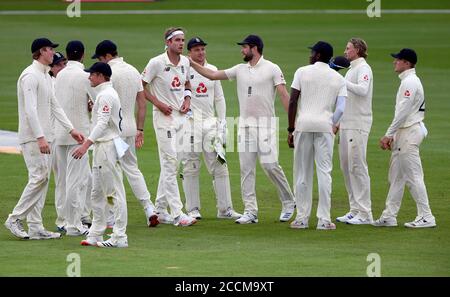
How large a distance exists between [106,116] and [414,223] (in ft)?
14.8

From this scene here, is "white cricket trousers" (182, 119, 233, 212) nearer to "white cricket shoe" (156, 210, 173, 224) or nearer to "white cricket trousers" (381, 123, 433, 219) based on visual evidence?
"white cricket shoe" (156, 210, 173, 224)

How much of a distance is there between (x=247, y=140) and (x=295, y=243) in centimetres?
221

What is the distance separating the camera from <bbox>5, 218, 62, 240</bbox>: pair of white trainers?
14422 millimetres

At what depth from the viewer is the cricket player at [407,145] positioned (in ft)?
50.3

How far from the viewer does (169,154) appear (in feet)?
51.5

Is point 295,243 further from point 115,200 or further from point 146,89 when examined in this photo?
point 146,89

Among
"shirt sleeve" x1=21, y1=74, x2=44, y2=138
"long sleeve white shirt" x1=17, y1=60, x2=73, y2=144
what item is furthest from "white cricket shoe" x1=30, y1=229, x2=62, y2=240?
"shirt sleeve" x1=21, y1=74, x2=44, y2=138

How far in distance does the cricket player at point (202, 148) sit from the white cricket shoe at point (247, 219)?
390mm

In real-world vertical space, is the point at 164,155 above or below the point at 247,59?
below

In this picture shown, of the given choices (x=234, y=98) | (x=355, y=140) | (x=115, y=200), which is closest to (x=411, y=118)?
(x=355, y=140)

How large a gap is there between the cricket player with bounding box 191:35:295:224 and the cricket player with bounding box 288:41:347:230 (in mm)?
553

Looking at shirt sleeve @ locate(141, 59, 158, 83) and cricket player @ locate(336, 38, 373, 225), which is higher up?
shirt sleeve @ locate(141, 59, 158, 83)

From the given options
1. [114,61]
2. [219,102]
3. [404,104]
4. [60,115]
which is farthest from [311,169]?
[60,115]

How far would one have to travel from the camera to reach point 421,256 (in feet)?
43.5
